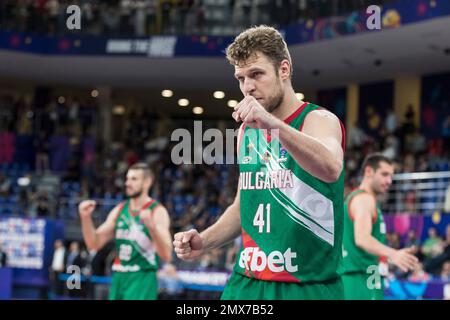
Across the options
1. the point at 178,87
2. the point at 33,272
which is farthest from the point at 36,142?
the point at 33,272

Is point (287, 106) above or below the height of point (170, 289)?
above

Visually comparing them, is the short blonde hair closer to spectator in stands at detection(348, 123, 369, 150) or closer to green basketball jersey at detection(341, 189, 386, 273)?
green basketball jersey at detection(341, 189, 386, 273)

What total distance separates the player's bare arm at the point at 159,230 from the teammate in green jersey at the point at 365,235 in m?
2.08

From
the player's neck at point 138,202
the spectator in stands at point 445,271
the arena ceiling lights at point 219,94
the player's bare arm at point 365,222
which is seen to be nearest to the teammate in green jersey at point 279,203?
the player's bare arm at point 365,222

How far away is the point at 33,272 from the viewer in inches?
950

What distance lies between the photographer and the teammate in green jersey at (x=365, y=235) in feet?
29.6

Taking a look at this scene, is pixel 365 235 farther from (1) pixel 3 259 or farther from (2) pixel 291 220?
(1) pixel 3 259

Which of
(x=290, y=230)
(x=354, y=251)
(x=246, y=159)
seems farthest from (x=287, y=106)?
(x=354, y=251)

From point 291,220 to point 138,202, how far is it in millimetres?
5979

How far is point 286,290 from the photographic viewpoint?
17.2 ft

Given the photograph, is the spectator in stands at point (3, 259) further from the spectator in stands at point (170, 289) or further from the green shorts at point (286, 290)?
the green shorts at point (286, 290)

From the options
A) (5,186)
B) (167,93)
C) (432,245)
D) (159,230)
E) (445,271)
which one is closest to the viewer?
(159,230)
